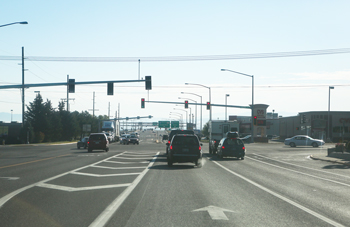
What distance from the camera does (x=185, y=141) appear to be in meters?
23.0

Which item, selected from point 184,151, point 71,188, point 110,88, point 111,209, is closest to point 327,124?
point 110,88

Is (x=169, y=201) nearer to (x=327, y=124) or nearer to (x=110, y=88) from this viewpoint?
(x=110, y=88)

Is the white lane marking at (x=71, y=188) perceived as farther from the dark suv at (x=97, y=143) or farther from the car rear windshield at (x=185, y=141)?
the dark suv at (x=97, y=143)

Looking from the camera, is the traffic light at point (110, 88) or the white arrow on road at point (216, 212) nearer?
the white arrow on road at point (216, 212)

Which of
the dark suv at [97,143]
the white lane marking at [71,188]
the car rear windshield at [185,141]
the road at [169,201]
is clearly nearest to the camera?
the road at [169,201]

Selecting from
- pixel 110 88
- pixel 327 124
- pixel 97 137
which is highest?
pixel 110 88

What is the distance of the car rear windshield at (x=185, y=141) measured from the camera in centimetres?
2279

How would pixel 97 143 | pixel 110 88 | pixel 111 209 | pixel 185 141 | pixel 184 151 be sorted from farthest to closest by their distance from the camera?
1. pixel 97 143
2. pixel 110 88
3. pixel 185 141
4. pixel 184 151
5. pixel 111 209

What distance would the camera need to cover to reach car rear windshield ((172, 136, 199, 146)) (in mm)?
22789

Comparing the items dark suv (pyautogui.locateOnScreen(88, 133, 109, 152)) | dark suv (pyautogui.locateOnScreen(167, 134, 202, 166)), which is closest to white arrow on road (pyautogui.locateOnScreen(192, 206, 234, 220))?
dark suv (pyautogui.locateOnScreen(167, 134, 202, 166))

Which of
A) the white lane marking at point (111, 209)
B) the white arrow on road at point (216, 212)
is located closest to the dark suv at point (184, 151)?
the white lane marking at point (111, 209)

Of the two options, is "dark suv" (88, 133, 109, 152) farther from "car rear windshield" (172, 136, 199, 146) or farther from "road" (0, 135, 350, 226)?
"road" (0, 135, 350, 226)

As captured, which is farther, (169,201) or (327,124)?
(327,124)

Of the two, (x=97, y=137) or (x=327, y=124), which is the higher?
(x=327, y=124)
